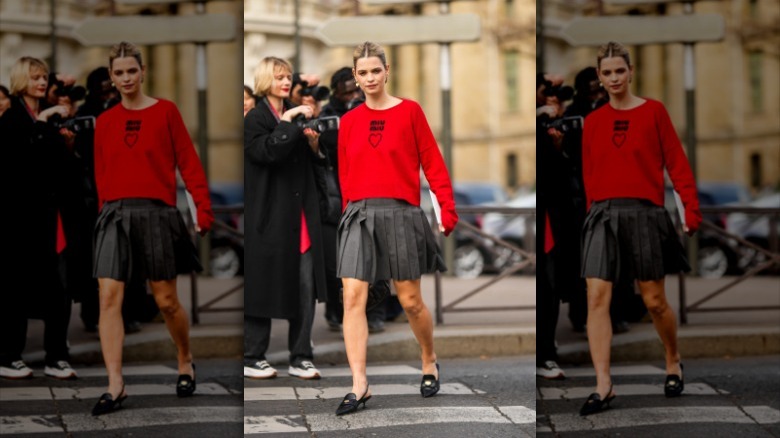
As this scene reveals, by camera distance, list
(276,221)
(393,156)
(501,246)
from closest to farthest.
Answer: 1. (393,156)
2. (276,221)
3. (501,246)

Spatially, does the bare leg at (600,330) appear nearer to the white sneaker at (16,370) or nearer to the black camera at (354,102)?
the black camera at (354,102)

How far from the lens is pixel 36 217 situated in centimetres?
608

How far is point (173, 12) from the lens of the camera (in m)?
6.17

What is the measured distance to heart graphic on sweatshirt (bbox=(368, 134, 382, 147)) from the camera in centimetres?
563

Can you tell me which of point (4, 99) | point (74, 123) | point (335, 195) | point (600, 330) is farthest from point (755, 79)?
point (4, 99)

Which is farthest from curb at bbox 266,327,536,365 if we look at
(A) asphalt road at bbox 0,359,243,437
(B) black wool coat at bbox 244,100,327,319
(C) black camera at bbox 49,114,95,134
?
(C) black camera at bbox 49,114,95,134

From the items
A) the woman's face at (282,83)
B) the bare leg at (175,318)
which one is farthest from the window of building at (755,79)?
the bare leg at (175,318)

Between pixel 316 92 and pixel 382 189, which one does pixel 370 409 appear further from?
pixel 316 92

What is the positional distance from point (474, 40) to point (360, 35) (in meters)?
0.60

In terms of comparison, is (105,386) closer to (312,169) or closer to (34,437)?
(34,437)

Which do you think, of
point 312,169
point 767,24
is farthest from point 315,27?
point 767,24

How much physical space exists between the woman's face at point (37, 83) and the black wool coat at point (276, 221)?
1.08m

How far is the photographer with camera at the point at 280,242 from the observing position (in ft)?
19.3

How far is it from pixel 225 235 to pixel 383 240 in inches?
39.5
